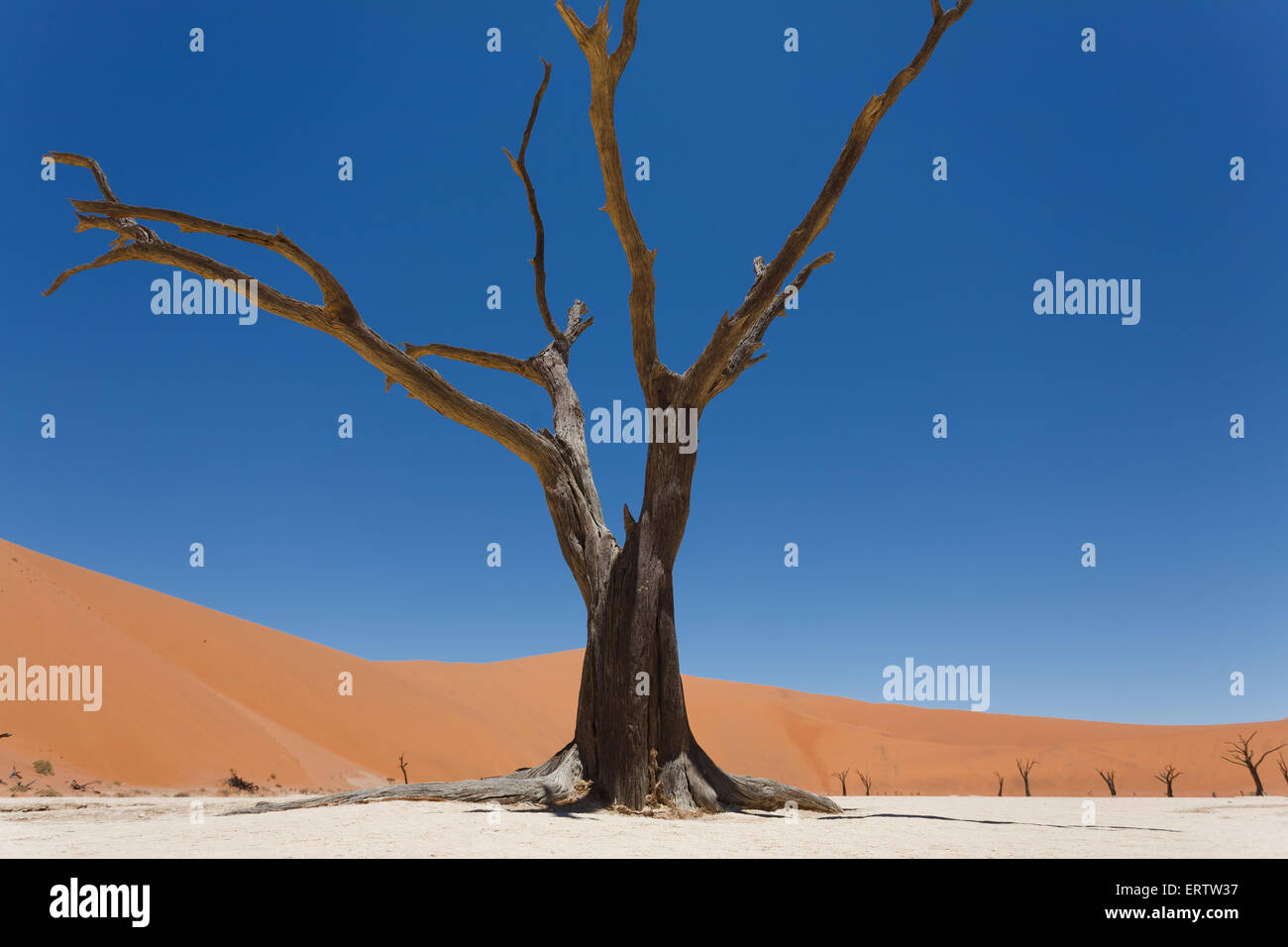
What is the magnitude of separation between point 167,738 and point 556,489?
14646 millimetres

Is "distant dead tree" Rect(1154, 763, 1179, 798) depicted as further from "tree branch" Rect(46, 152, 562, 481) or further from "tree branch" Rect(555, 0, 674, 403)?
"tree branch" Rect(46, 152, 562, 481)

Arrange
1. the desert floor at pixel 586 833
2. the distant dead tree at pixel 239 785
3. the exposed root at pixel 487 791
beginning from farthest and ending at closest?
the distant dead tree at pixel 239 785
the exposed root at pixel 487 791
the desert floor at pixel 586 833

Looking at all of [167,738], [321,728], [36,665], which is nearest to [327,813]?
[167,738]

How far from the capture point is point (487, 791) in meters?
8.47

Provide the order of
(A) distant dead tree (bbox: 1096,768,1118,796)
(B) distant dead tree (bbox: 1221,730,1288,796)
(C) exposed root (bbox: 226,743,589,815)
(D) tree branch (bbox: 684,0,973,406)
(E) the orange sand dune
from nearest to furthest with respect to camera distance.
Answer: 1. (C) exposed root (bbox: 226,743,589,815)
2. (D) tree branch (bbox: 684,0,973,406)
3. (B) distant dead tree (bbox: 1221,730,1288,796)
4. (E) the orange sand dune
5. (A) distant dead tree (bbox: 1096,768,1118,796)

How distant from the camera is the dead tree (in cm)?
877

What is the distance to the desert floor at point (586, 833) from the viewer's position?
5.28 meters

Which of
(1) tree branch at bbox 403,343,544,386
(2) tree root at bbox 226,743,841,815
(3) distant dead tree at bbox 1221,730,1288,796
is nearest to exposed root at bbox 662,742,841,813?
(2) tree root at bbox 226,743,841,815

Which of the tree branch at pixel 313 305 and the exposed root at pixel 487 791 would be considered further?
the tree branch at pixel 313 305

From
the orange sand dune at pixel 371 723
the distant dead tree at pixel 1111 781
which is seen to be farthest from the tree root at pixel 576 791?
the distant dead tree at pixel 1111 781

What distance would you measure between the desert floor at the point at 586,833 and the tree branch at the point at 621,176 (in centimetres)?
520

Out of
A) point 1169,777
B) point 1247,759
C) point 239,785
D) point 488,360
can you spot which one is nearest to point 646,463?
point 488,360

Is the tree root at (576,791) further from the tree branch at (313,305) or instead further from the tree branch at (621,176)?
the tree branch at (621,176)

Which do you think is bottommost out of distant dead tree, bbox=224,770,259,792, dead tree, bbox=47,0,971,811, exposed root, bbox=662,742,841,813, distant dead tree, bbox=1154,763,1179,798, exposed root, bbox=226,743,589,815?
distant dead tree, bbox=1154,763,1179,798
